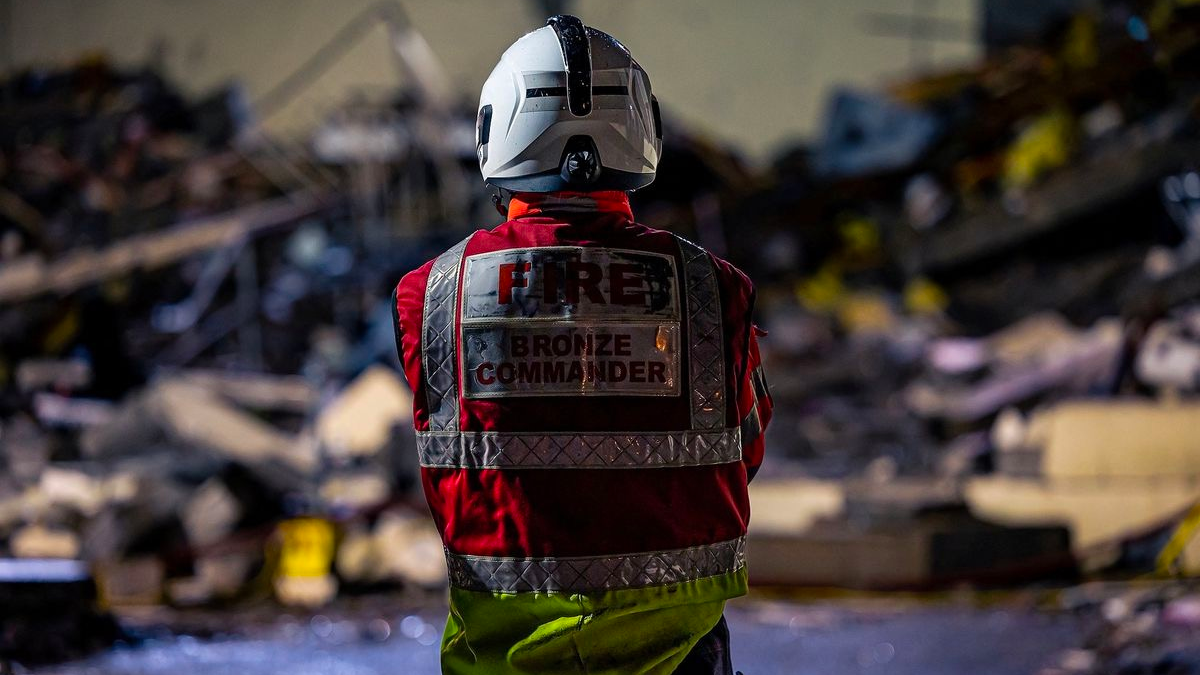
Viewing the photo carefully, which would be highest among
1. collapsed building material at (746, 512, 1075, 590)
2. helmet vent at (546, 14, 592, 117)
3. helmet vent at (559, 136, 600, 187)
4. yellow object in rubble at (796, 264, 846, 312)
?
helmet vent at (546, 14, 592, 117)

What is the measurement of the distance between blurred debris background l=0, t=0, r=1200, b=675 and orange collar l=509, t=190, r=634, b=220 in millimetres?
3642

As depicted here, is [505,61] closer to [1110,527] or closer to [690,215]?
[1110,527]

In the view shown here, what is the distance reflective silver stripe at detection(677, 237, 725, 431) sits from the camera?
1.92 m

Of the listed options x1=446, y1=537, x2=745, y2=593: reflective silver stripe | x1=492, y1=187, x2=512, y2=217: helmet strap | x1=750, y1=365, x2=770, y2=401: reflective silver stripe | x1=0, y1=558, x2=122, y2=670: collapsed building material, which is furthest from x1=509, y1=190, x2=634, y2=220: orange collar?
x1=0, y1=558, x2=122, y2=670: collapsed building material

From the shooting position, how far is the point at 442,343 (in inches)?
76.0

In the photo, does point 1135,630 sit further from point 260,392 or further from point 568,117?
point 260,392

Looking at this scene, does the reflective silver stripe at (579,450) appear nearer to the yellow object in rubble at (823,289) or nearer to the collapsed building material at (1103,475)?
the collapsed building material at (1103,475)

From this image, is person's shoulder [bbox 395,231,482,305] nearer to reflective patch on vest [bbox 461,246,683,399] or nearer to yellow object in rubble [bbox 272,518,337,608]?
reflective patch on vest [bbox 461,246,683,399]

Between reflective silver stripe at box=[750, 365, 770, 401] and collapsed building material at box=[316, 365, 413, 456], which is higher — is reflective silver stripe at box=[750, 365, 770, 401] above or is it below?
above

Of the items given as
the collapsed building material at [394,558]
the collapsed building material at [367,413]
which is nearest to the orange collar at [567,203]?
the collapsed building material at [394,558]

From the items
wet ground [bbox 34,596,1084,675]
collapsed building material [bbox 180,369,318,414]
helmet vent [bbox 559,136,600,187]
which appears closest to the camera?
helmet vent [bbox 559,136,600,187]

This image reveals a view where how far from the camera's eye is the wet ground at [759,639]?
558cm

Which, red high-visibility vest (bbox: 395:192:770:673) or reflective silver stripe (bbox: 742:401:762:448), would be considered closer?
red high-visibility vest (bbox: 395:192:770:673)

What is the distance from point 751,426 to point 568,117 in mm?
558
